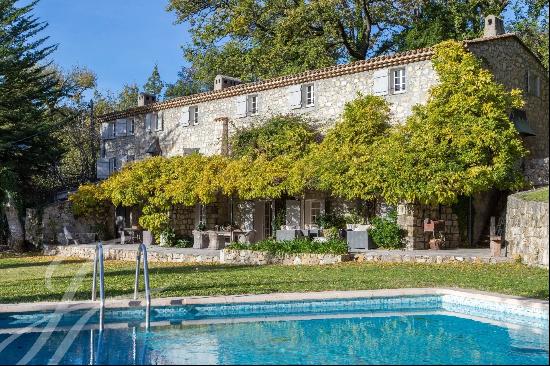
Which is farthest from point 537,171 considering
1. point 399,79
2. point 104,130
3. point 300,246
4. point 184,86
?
Answer: point 184,86

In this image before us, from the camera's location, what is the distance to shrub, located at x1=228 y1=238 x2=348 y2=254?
19.7 m

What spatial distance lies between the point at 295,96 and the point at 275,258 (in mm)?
9142

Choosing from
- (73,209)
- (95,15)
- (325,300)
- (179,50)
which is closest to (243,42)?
(179,50)

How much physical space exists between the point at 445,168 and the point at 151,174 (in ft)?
42.9

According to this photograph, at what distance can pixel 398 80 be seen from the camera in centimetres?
2408

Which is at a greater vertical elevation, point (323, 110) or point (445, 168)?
point (323, 110)

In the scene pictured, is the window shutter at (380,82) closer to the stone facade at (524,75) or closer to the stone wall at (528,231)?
the stone facade at (524,75)

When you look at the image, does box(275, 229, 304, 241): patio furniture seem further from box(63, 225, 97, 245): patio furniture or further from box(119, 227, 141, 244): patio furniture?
box(63, 225, 97, 245): patio furniture

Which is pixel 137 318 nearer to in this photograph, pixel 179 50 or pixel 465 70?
pixel 465 70

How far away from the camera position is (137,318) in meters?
10.8

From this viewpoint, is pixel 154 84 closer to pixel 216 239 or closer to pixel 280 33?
pixel 280 33

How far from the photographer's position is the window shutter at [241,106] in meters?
29.1

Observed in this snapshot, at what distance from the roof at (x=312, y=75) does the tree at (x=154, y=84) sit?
23381 mm

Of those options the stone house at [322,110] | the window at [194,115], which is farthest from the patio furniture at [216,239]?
the window at [194,115]
